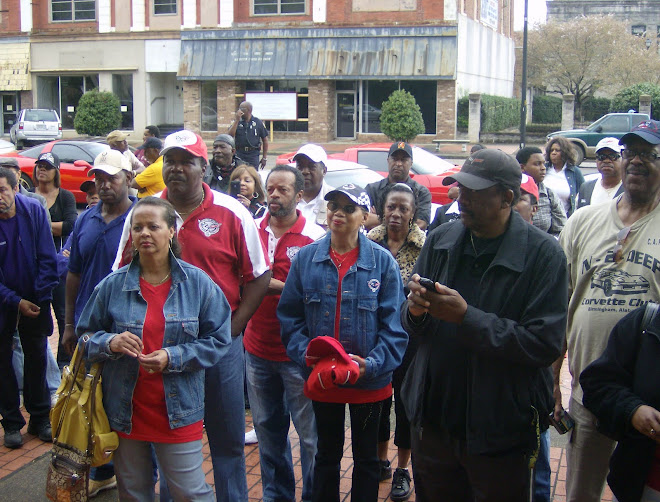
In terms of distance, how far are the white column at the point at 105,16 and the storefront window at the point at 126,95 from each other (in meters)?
2.25

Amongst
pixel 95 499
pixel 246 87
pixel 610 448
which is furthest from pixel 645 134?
pixel 246 87

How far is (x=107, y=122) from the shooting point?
34.0 meters

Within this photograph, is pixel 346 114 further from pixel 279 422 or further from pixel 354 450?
pixel 354 450

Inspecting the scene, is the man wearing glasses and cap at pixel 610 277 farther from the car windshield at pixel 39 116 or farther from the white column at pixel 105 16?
the white column at pixel 105 16

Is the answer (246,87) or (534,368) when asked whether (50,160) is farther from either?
(246,87)

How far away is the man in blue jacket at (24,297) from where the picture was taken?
5602mm

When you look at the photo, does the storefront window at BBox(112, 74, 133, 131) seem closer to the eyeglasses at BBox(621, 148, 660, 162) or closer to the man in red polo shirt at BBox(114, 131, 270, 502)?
the man in red polo shirt at BBox(114, 131, 270, 502)

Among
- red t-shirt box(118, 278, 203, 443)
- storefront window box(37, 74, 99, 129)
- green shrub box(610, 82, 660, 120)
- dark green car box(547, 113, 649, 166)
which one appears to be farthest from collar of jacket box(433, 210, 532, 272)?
storefront window box(37, 74, 99, 129)

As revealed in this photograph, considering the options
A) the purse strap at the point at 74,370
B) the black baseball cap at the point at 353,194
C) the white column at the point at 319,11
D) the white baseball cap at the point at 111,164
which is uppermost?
the white column at the point at 319,11

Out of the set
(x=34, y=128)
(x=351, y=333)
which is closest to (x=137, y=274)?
(x=351, y=333)

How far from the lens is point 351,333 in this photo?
4113mm

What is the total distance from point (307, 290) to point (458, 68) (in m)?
30.2

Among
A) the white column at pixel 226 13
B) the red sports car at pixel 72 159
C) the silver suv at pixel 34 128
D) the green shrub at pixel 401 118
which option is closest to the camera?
the red sports car at pixel 72 159

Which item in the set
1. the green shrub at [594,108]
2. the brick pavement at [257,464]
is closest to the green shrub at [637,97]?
the green shrub at [594,108]
